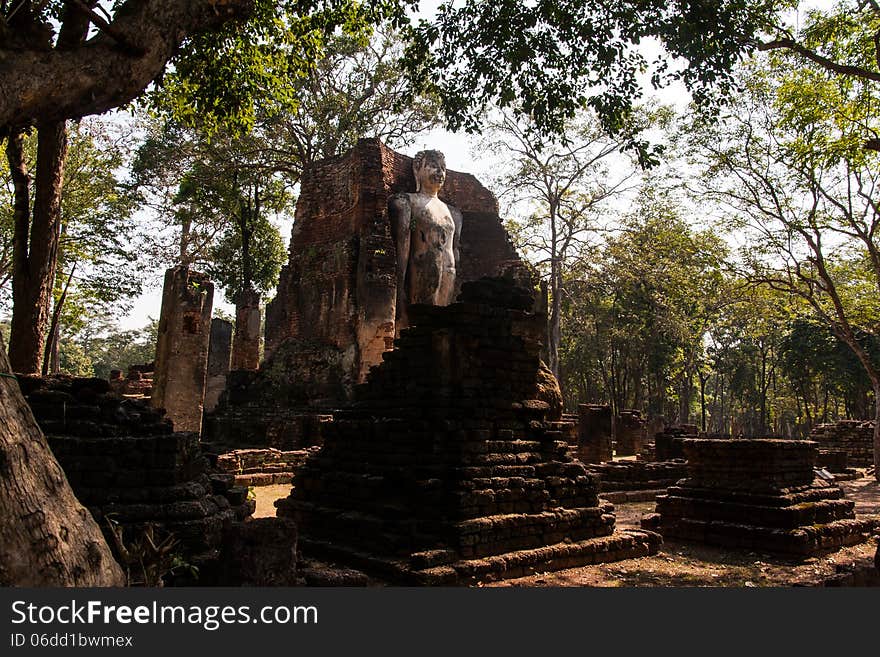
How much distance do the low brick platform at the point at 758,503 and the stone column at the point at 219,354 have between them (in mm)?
14072

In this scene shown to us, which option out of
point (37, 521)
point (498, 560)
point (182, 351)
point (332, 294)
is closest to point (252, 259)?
point (332, 294)

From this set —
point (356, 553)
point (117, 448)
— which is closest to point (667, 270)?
point (356, 553)

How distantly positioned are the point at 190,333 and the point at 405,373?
6.47m

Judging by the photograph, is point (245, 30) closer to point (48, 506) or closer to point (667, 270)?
point (48, 506)

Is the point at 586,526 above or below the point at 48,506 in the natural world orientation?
below

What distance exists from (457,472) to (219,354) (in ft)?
51.2

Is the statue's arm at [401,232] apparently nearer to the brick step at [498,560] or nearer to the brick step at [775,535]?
the brick step at [775,535]

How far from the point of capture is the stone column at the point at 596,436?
17859 millimetres

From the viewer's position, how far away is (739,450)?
333 inches

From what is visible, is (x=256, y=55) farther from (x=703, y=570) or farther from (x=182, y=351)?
(x=703, y=570)

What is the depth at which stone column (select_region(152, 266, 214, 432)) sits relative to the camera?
1219cm

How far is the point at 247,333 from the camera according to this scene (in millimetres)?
19734

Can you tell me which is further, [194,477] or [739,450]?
[739,450]

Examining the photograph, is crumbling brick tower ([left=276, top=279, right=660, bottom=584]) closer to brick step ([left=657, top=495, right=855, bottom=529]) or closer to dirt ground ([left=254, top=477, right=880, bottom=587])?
dirt ground ([left=254, top=477, right=880, bottom=587])
